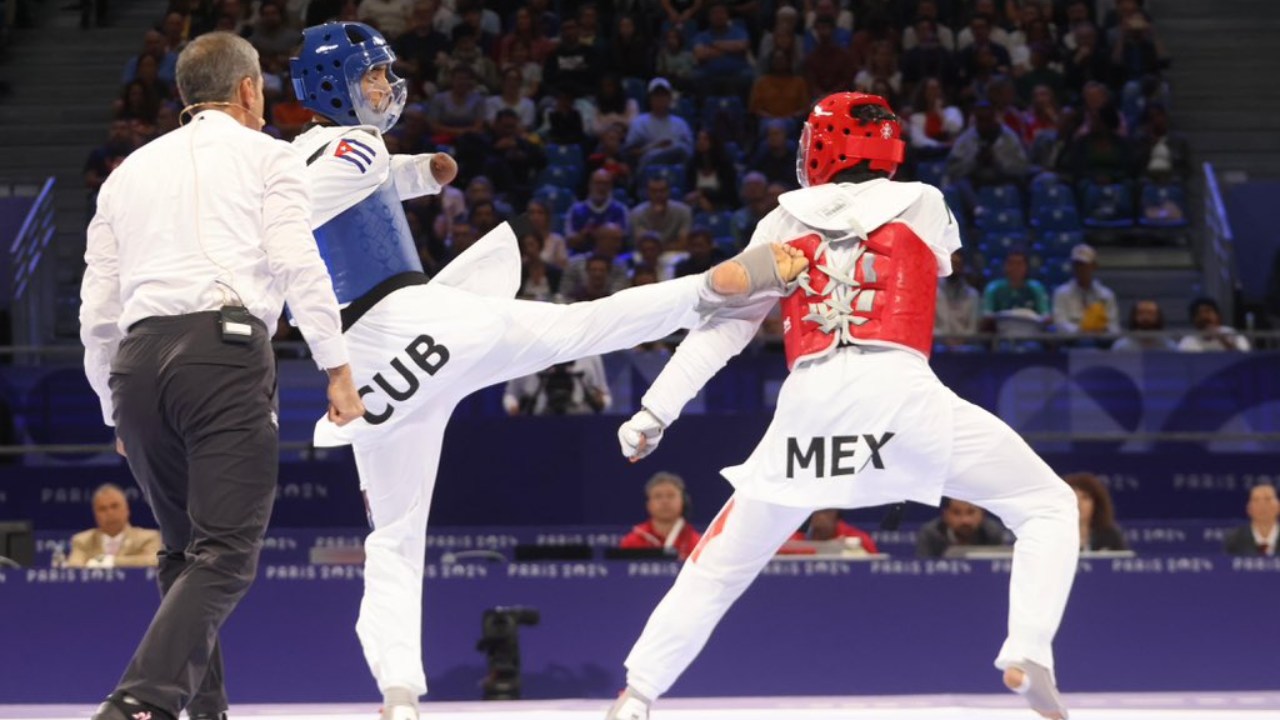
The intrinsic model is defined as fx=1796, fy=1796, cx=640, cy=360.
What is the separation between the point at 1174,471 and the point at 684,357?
18.9ft

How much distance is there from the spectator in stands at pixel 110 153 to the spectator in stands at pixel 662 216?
393 centimetres

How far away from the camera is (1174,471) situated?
10.4 metres

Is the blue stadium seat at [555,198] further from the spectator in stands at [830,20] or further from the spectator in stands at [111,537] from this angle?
the spectator in stands at [111,537]

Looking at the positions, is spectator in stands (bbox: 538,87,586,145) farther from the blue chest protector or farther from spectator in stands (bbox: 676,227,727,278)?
the blue chest protector

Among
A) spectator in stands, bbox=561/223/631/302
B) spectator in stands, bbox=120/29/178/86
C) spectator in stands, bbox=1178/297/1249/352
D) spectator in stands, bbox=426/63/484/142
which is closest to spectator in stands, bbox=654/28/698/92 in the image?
spectator in stands, bbox=426/63/484/142

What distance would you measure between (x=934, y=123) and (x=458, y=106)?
368 centimetres

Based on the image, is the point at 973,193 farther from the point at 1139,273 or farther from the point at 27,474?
the point at 27,474

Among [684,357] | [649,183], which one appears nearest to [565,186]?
[649,183]

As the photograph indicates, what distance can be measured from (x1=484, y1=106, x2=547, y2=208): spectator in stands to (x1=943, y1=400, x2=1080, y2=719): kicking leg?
8350 mm

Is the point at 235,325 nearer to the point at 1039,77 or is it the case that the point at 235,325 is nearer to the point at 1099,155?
the point at 1099,155

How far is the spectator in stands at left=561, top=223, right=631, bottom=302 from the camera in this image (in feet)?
38.2

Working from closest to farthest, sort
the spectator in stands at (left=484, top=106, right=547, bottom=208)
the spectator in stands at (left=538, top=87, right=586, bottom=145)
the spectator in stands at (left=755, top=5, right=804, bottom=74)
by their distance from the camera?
the spectator in stands at (left=484, top=106, right=547, bottom=208)
the spectator in stands at (left=538, top=87, right=586, bottom=145)
the spectator in stands at (left=755, top=5, right=804, bottom=74)

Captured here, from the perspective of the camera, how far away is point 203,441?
4.55 meters

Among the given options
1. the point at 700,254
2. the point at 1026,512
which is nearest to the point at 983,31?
the point at 700,254
